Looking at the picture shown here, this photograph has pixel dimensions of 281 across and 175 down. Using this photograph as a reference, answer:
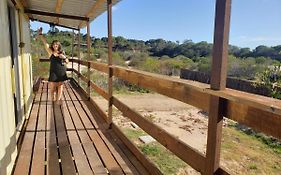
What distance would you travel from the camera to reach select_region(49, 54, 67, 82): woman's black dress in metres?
5.59

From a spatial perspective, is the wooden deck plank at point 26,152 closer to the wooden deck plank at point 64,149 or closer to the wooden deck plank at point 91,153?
the wooden deck plank at point 64,149

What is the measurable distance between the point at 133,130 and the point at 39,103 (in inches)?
132

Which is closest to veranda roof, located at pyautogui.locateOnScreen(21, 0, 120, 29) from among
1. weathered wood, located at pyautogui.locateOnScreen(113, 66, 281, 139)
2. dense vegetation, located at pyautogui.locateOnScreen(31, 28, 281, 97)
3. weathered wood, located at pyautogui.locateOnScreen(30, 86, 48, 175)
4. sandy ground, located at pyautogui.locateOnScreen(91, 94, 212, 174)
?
weathered wood, located at pyautogui.locateOnScreen(30, 86, 48, 175)

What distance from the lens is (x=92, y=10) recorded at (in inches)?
235

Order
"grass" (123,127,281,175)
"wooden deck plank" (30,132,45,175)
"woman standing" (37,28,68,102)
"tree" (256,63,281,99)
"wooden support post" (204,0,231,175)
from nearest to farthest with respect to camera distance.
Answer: "wooden support post" (204,0,231,175)
"wooden deck plank" (30,132,45,175)
"woman standing" (37,28,68,102)
"grass" (123,127,281,175)
"tree" (256,63,281,99)

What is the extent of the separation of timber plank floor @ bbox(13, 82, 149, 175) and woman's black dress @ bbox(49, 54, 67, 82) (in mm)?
817

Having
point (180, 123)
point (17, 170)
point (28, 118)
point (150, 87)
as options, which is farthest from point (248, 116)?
point (180, 123)

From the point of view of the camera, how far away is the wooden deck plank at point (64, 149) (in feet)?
8.79

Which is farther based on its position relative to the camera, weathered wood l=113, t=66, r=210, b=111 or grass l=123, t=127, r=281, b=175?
grass l=123, t=127, r=281, b=175

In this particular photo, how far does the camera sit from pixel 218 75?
1.61 metres

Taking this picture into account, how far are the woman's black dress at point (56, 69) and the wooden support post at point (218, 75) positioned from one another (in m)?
4.47

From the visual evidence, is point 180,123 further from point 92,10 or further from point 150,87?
point 150,87

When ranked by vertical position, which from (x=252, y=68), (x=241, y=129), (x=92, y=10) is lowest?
(x=241, y=129)

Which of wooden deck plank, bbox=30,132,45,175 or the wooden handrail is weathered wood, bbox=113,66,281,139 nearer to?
the wooden handrail
